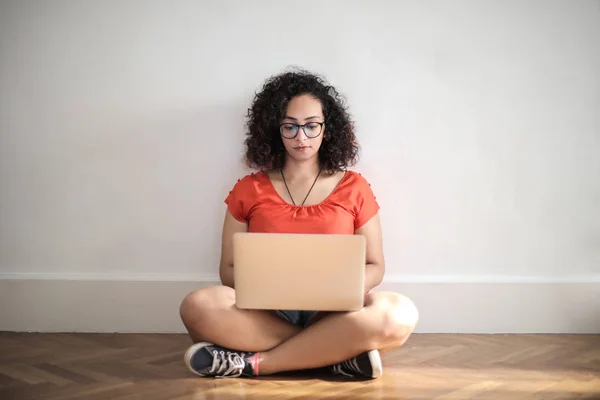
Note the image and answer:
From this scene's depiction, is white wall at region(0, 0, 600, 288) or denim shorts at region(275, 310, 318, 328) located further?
white wall at region(0, 0, 600, 288)

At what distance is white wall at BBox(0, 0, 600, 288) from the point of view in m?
2.87

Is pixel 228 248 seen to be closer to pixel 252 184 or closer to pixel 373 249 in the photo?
pixel 252 184

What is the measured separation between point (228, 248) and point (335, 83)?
0.90 m

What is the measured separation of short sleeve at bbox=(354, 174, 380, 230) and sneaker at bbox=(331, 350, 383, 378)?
1.83 ft

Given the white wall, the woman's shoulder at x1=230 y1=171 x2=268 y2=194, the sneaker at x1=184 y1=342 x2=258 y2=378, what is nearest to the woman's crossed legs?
the sneaker at x1=184 y1=342 x2=258 y2=378

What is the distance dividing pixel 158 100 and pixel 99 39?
14.8 inches

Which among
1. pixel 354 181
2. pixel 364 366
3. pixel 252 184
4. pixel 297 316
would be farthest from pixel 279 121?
pixel 364 366

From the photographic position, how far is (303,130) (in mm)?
2457

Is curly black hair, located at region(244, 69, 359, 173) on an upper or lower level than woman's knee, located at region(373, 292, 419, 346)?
upper

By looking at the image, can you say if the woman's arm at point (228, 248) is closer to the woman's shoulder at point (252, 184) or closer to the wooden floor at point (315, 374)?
the woman's shoulder at point (252, 184)

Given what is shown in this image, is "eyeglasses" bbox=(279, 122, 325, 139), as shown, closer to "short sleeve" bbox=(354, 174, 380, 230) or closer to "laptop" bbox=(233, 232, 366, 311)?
"short sleeve" bbox=(354, 174, 380, 230)

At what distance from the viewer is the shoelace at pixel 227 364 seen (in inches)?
85.0

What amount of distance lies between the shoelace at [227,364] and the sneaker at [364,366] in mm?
352

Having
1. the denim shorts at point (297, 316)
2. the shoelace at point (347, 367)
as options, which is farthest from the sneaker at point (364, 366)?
the denim shorts at point (297, 316)
